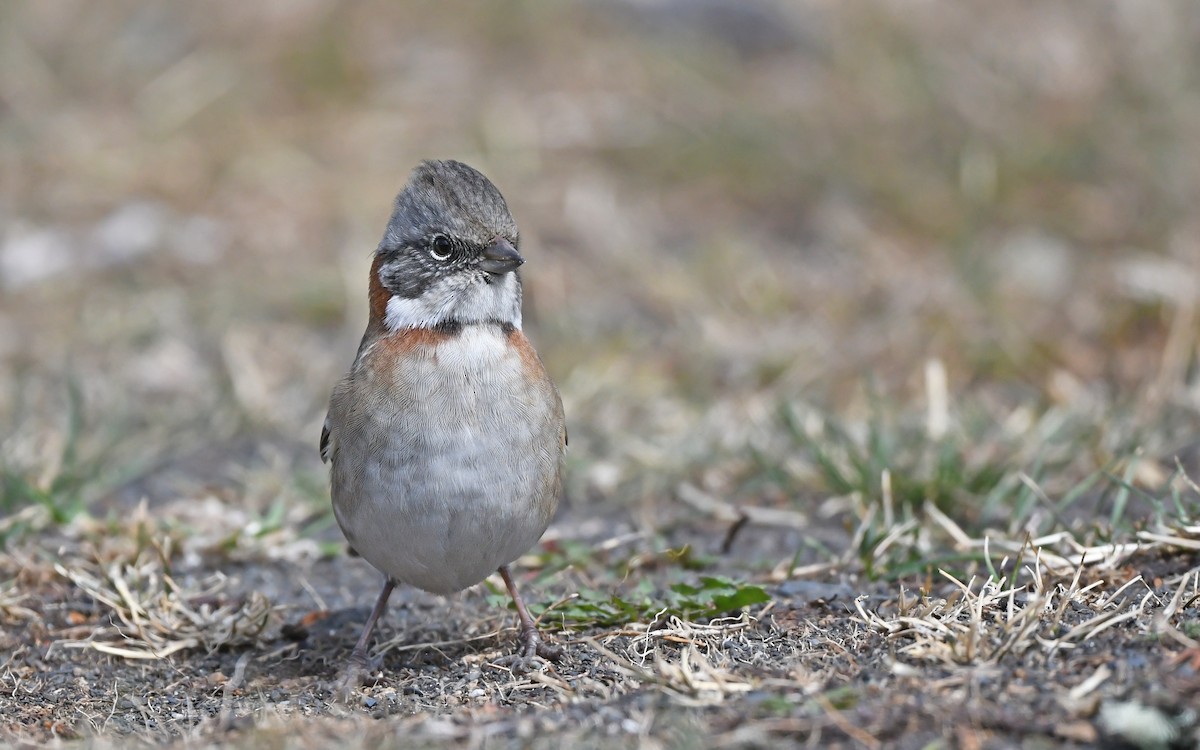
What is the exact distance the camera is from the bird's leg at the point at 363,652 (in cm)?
425

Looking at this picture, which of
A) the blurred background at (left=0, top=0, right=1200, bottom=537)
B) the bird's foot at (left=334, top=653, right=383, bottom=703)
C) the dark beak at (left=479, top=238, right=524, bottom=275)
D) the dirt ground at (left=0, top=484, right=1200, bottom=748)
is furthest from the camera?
the blurred background at (left=0, top=0, right=1200, bottom=537)

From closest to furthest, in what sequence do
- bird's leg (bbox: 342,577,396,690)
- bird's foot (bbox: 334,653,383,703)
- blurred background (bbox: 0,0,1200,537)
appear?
bird's foot (bbox: 334,653,383,703) → bird's leg (bbox: 342,577,396,690) → blurred background (bbox: 0,0,1200,537)

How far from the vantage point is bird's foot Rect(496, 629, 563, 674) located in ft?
13.8

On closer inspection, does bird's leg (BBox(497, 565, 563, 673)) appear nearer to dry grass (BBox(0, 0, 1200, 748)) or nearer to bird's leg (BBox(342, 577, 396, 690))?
dry grass (BBox(0, 0, 1200, 748))

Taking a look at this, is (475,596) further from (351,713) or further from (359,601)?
(351,713)

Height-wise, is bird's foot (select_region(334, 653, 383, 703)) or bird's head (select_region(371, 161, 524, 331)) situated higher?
bird's head (select_region(371, 161, 524, 331))

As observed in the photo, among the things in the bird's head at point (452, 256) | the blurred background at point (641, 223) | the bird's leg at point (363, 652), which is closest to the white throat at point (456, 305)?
the bird's head at point (452, 256)

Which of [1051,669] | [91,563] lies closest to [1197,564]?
[1051,669]

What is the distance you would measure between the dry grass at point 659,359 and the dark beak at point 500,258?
1104 millimetres

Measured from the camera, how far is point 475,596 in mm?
5207

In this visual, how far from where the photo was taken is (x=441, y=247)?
4.52 metres

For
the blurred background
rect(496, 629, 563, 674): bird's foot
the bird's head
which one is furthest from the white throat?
the blurred background

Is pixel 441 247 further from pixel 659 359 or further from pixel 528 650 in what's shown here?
pixel 659 359

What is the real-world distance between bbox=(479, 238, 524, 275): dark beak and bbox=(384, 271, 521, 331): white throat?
4 centimetres
